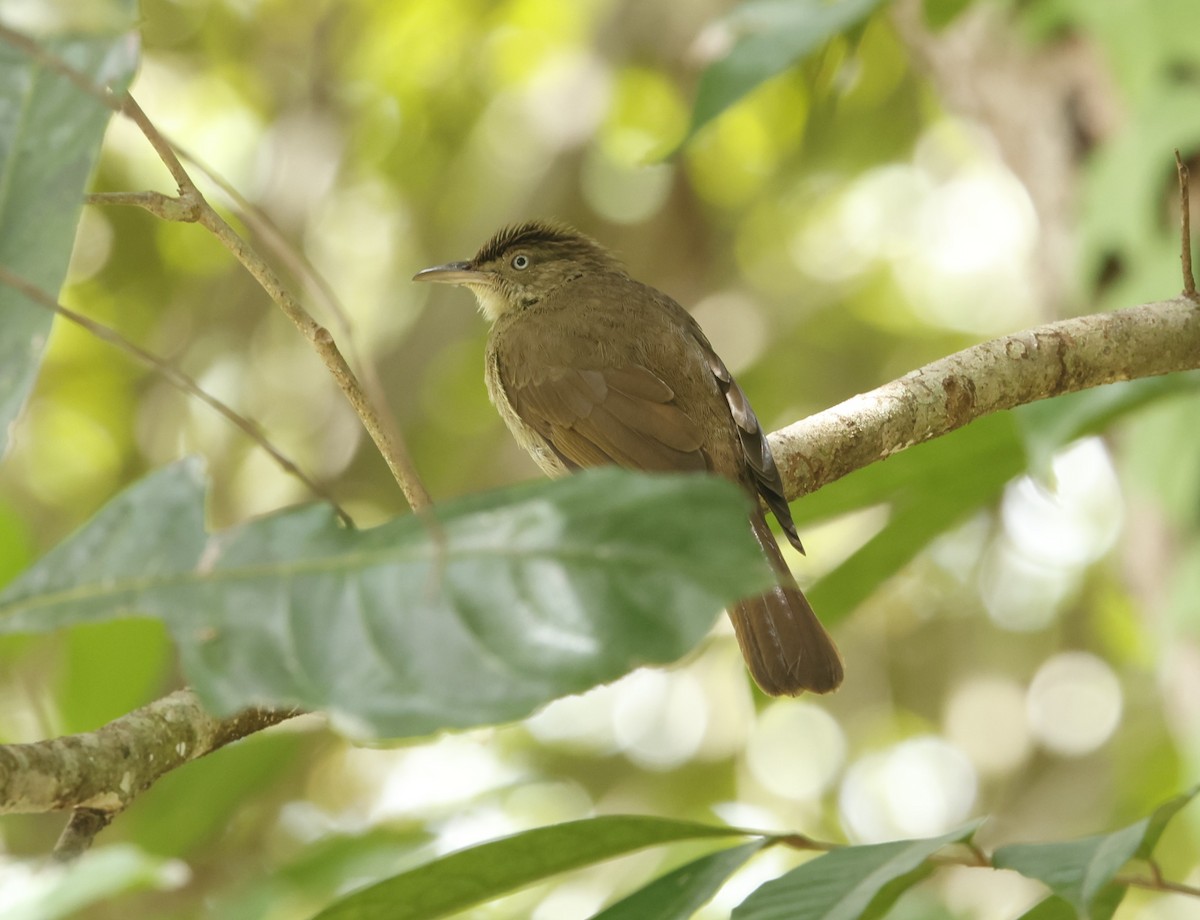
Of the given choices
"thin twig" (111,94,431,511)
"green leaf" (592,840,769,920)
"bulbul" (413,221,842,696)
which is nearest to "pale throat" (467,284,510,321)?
"bulbul" (413,221,842,696)

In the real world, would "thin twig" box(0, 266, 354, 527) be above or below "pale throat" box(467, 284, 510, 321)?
below

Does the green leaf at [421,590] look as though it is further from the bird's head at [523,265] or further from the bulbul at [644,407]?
the bird's head at [523,265]

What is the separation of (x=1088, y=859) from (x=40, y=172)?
1603 mm

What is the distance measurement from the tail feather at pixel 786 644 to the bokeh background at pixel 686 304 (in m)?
1.33

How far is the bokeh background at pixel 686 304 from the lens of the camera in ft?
16.8

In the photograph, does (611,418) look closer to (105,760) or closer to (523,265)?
(523,265)

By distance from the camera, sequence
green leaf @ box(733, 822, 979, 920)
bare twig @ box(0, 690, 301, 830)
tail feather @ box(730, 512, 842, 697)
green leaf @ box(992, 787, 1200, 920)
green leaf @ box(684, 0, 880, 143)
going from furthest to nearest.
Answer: tail feather @ box(730, 512, 842, 697), green leaf @ box(684, 0, 880, 143), green leaf @ box(733, 822, 979, 920), green leaf @ box(992, 787, 1200, 920), bare twig @ box(0, 690, 301, 830)

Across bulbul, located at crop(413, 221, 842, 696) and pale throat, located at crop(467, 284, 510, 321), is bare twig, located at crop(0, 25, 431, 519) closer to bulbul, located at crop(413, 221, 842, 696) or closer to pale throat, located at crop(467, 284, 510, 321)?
bulbul, located at crop(413, 221, 842, 696)

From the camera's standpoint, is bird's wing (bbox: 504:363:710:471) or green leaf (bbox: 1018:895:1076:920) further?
bird's wing (bbox: 504:363:710:471)

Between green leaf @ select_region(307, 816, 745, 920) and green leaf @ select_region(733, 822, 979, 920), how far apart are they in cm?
13

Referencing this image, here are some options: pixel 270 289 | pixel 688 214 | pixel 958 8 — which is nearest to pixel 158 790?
pixel 270 289

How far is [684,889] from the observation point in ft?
6.59

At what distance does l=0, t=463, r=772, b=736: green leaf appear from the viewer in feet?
4.04

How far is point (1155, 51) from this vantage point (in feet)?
12.7
